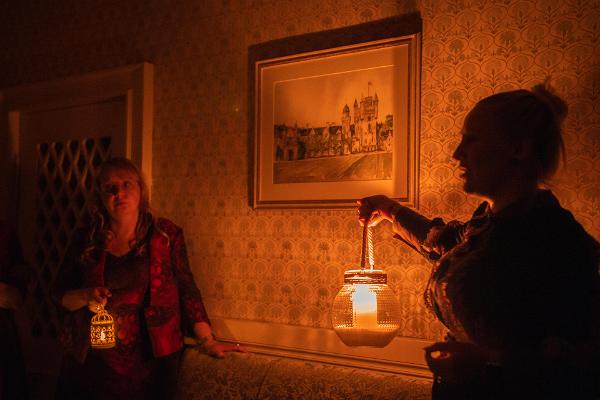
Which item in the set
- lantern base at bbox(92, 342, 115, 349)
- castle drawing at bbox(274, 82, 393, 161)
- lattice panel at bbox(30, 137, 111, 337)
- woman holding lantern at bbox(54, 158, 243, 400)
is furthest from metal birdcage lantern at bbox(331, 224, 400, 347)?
lattice panel at bbox(30, 137, 111, 337)

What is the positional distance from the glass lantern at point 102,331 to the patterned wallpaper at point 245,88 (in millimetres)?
616

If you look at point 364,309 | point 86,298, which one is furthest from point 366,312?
point 86,298

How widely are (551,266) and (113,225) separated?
1.64 meters

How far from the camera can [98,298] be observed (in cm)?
196

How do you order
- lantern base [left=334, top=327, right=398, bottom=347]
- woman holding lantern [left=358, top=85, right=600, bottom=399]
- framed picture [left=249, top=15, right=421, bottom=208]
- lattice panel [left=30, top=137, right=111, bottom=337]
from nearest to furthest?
woman holding lantern [left=358, top=85, right=600, bottom=399] < lantern base [left=334, top=327, right=398, bottom=347] < framed picture [left=249, top=15, right=421, bottom=208] < lattice panel [left=30, top=137, right=111, bottom=337]

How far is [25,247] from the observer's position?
3197 millimetres

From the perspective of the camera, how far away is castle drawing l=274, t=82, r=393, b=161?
2117 mm

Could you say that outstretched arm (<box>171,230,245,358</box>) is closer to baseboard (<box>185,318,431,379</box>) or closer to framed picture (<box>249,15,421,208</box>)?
baseboard (<box>185,318,431,379</box>)

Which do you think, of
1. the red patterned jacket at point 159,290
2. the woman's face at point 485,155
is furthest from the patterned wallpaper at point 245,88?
the woman's face at point 485,155

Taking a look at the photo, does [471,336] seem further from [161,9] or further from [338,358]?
[161,9]

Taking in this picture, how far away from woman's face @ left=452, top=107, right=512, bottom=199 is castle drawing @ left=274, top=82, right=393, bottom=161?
2.51 ft

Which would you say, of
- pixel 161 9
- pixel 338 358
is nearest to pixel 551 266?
pixel 338 358

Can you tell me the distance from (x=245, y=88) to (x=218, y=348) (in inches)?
44.1

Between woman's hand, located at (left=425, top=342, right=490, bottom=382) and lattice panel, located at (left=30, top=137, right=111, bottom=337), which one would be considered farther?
lattice panel, located at (left=30, top=137, right=111, bottom=337)
